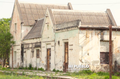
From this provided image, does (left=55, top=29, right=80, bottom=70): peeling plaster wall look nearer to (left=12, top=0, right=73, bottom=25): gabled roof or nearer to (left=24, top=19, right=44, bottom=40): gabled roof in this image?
(left=24, top=19, right=44, bottom=40): gabled roof

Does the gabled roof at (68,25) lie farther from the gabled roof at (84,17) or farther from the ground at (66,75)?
the ground at (66,75)

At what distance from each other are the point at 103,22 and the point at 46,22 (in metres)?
5.60

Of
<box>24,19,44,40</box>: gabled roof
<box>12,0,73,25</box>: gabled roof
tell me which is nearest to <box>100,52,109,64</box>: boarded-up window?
<box>24,19,44,40</box>: gabled roof

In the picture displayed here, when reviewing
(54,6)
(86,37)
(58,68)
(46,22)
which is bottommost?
(58,68)

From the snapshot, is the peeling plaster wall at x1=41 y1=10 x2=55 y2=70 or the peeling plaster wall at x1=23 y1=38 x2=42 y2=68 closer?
the peeling plaster wall at x1=41 y1=10 x2=55 y2=70

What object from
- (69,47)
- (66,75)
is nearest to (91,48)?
(69,47)

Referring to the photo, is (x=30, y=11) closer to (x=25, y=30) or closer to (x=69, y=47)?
(x=25, y=30)

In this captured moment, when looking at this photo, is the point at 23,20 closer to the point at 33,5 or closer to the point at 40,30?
the point at 33,5

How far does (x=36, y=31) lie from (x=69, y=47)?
9.14m

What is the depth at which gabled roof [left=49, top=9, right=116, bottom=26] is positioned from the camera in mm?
28280

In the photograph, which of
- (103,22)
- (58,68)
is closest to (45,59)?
(58,68)

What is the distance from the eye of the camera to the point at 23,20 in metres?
35.4

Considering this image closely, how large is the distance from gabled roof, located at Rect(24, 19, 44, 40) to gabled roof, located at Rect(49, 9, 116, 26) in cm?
332

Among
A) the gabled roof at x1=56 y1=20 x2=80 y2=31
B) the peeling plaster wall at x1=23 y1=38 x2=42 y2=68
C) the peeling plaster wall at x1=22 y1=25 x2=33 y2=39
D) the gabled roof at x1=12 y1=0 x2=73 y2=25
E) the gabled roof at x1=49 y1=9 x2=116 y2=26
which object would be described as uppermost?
the gabled roof at x1=12 y1=0 x2=73 y2=25
